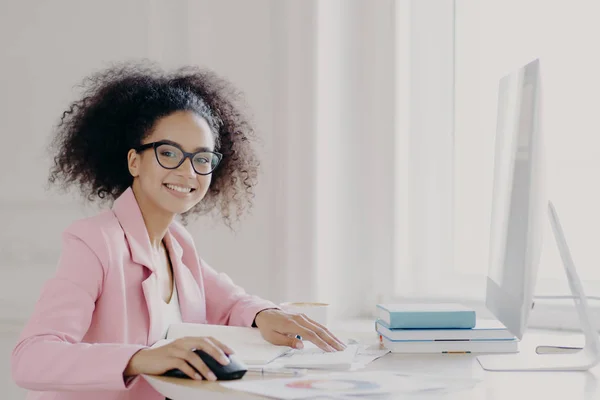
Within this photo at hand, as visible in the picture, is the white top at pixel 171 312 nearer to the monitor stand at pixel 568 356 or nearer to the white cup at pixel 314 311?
the white cup at pixel 314 311

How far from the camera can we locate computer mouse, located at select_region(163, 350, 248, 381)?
3.86 feet

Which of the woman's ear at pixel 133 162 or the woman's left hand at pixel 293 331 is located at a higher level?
Result: the woman's ear at pixel 133 162

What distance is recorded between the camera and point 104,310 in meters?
1.46

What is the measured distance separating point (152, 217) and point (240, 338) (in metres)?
0.32

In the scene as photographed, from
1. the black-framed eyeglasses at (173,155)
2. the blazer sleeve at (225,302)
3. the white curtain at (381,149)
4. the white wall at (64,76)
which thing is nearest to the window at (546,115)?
the white curtain at (381,149)

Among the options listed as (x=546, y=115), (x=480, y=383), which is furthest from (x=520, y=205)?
(x=546, y=115)

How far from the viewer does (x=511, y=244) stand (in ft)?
4.05

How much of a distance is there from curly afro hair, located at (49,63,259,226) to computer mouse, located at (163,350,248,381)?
1.99ft

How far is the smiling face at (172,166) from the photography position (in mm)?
1599

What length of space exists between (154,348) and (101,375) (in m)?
0.09

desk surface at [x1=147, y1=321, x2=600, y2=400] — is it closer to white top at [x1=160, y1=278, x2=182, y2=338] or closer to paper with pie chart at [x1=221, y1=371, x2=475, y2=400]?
paper with pie chart at [x1=221, y1=371, x2=475, y2=400]

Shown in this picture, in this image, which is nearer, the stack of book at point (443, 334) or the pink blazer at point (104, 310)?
the pink blazer at point (104, 310)

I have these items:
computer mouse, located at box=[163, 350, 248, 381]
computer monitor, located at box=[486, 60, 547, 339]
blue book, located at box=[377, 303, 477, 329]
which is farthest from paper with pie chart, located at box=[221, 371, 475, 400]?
blue book, located at box=[377, 303, 477, 329]

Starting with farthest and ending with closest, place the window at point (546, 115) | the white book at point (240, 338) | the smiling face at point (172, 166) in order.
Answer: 1. the window at point (546, 115)
2. the smiling face at point (172, 166)
3. the white book at point (240, 338)
